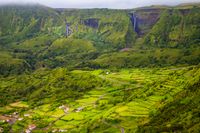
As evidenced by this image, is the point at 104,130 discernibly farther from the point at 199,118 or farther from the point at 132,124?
the point at 199,118

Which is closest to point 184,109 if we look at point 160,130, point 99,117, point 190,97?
point 190,97

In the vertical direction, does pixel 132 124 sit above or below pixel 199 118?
below

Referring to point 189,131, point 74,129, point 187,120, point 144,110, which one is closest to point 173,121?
point 187,120

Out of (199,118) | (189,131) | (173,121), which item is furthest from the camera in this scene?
(173,121)

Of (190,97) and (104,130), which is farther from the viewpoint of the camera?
(104,130)

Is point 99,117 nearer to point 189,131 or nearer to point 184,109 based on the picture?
point 184,109

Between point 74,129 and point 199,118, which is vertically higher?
point 199,118

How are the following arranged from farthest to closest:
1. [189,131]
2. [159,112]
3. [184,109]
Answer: [159,112] < [184,109] < [189,131]

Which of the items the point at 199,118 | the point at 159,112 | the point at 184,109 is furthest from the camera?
the point at 159,112

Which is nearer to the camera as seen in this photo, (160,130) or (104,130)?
(160,130)
